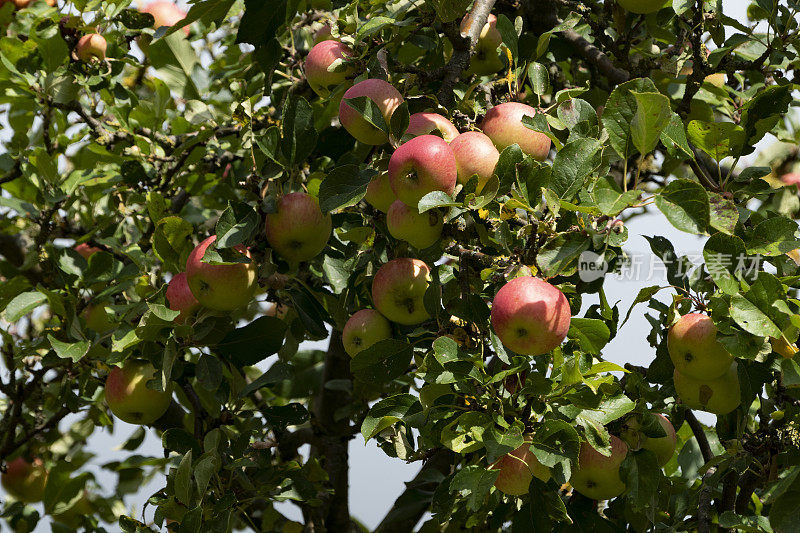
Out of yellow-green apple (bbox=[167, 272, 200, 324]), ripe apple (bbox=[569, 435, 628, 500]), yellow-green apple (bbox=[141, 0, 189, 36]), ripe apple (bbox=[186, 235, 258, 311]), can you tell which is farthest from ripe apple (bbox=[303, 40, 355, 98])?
yellow-green apple (bbox=[141, 0, 189, 36])

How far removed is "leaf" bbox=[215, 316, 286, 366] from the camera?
5.94 ft

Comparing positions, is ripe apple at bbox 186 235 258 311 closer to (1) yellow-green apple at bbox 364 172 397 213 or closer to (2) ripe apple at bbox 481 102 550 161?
(1) yellow-green apple at bbox 364 172 397 213

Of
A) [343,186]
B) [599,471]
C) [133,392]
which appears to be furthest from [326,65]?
[599,471]

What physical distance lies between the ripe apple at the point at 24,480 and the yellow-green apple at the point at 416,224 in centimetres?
228

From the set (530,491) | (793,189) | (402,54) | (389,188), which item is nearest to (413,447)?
(530,491)

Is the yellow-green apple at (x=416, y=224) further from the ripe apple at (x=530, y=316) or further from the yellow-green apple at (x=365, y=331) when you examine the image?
the yellow-green apple at (x=365, y=331)

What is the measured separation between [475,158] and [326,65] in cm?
49

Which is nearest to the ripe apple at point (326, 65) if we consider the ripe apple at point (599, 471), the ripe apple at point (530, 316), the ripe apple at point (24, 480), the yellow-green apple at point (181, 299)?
the yellow-green apple at point (181, 299)

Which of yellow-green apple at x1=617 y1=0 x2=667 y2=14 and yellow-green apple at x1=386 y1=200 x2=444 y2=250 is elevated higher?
yellow-green apple at x1=617 y1=0 x2=667 y2=14

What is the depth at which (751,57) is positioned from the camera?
2.15m

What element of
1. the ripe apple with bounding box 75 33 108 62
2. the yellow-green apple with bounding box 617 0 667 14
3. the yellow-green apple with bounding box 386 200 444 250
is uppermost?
the yellow-green apple with bounding box 617 0 667 14

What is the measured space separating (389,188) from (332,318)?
47cm

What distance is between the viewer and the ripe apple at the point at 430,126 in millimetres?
1482

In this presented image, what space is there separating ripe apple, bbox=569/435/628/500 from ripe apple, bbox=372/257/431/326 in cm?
42
